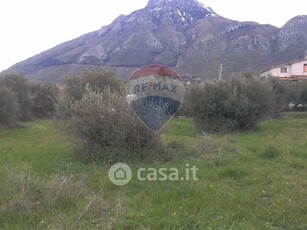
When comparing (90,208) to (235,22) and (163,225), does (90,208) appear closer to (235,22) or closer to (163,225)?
(163,225)

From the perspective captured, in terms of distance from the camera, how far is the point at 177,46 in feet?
313

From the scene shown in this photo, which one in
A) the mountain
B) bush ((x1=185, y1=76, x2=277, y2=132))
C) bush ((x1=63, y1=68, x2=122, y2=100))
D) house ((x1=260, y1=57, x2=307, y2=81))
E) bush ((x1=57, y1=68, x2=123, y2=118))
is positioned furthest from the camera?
the mountain

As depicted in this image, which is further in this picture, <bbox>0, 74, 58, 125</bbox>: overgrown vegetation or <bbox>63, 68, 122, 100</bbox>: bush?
<bbox>0, 74, 58, 125</bbox>: overgrown vegetation

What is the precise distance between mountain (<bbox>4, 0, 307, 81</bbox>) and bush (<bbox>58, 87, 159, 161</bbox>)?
58492 mm

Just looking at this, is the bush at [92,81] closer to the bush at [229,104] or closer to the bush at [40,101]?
the bush at [40,101]

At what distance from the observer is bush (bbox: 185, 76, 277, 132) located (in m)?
15.4

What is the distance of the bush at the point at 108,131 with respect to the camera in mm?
8805

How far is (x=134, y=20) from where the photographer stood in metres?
117

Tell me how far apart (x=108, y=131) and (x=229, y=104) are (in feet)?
25.4

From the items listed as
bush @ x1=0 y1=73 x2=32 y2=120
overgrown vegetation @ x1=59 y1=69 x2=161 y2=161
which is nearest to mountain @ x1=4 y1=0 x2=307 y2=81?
bush @ x1=0 y1=73 x2=32 y2=120

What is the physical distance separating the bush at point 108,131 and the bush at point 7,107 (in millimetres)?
10836

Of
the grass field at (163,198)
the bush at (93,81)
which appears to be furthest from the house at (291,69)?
the grass field at (163,198)
